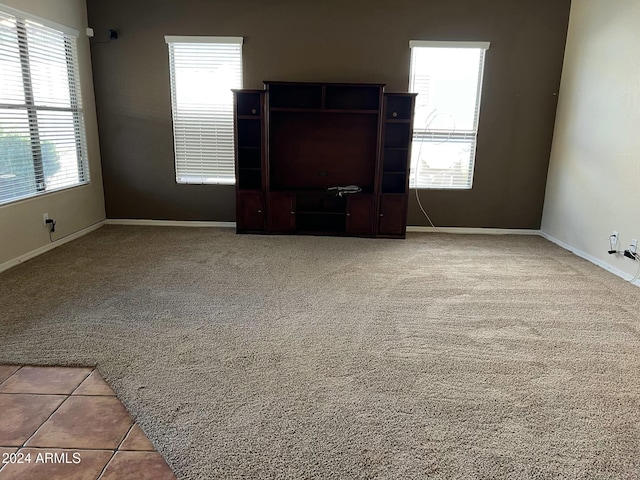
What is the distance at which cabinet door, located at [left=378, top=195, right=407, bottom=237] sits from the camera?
17.0 feet

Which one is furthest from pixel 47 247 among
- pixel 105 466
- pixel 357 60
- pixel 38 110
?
pixel 357 60

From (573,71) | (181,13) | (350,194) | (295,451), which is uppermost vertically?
(181,13)

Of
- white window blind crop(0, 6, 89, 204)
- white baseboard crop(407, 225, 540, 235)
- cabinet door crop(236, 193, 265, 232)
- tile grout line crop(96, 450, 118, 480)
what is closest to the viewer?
tile grout line crop(96, 450, 118, 480)

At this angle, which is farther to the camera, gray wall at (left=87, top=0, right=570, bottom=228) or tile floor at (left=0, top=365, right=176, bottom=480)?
gray wall at (left=87, top=0, right=570, bottom=228)

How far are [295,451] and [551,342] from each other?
1.80 metres

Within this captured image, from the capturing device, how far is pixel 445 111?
17.6ft

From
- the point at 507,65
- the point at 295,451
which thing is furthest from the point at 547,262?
the point at 295,451

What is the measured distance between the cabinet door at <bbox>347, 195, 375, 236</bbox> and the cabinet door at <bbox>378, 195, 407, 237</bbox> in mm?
115

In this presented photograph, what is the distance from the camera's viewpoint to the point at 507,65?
5.20 m

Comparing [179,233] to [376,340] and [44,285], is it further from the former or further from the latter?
[376,340]

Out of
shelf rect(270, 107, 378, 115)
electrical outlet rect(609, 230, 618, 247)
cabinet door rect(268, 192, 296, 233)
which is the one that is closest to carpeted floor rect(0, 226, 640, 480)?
electrical outlet rect(609, 230, 618, 247)

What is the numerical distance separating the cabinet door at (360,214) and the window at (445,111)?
0.73 m

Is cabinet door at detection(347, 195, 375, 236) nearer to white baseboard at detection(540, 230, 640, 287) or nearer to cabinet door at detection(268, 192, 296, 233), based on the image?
cabinet door at detection(268, 192, 296, 233)

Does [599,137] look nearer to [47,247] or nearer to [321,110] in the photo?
[321,110]
